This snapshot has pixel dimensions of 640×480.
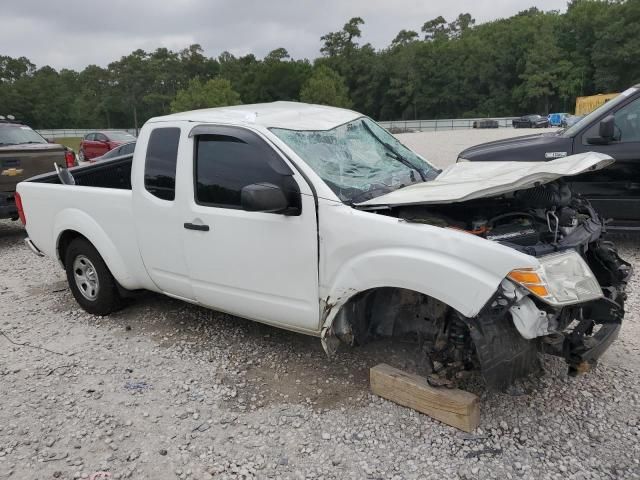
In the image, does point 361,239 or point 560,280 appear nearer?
point 560,280

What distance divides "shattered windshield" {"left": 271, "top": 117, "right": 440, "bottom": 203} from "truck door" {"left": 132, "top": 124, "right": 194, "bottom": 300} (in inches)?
36.8

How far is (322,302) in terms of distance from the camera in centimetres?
327

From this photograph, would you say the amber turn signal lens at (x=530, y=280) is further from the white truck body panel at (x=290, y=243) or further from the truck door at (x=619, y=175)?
the truck door at (x=619, y=175)

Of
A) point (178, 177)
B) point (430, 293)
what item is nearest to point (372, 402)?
point (430, 293)

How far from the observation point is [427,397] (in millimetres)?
3074

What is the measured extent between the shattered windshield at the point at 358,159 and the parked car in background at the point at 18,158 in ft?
20.6

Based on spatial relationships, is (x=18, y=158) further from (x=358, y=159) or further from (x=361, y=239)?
(x=361, y=239)

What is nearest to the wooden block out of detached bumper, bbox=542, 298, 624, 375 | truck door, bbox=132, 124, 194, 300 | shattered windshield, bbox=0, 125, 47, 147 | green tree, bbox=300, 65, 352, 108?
detached bumper, bbox=542, 298, 624, 375

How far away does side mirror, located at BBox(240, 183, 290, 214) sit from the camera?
302 cm

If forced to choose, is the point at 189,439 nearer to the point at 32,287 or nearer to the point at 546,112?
the point at 32,287

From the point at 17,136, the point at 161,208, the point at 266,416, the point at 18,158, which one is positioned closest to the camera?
the point at 266,416

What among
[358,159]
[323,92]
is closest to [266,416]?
[358,159]

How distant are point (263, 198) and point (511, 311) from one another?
1480 millimetres

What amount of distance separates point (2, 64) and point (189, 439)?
12371 centimetres
